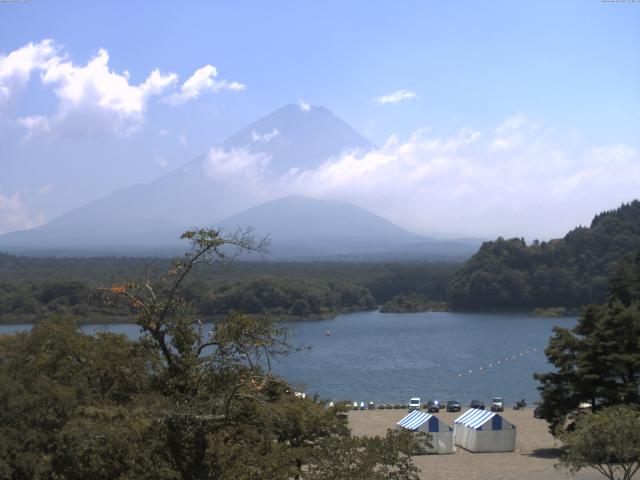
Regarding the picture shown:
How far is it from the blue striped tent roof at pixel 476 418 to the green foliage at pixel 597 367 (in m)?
1.03

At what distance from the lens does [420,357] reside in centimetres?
3491

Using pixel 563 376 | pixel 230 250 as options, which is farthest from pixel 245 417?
pixel 563 376

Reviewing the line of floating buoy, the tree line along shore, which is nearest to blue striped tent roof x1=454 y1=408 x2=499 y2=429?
the line of floating buoy

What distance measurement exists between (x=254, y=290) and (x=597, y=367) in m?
37.7

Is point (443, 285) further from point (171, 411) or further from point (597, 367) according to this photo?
point (171, 411)

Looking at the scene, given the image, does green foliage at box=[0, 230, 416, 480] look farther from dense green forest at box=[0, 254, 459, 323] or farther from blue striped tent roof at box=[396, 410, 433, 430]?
dense green forest at box=[0, 254, 459, 323]

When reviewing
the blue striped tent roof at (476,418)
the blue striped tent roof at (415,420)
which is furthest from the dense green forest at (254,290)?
the blue striped tent roof at (476,418)

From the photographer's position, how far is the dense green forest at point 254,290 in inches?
1834

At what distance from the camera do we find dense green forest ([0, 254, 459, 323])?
46594 millimetres

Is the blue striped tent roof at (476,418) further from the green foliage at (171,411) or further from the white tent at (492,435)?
the green foliage at (171,411)

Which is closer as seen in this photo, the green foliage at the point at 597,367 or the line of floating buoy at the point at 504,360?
the green foliage at the point at 597,367

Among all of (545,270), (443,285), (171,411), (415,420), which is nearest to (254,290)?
(443,285)

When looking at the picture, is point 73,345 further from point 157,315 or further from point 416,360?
point 416,360

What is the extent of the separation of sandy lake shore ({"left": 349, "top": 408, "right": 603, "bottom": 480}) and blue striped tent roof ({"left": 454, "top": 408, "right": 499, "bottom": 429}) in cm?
52
